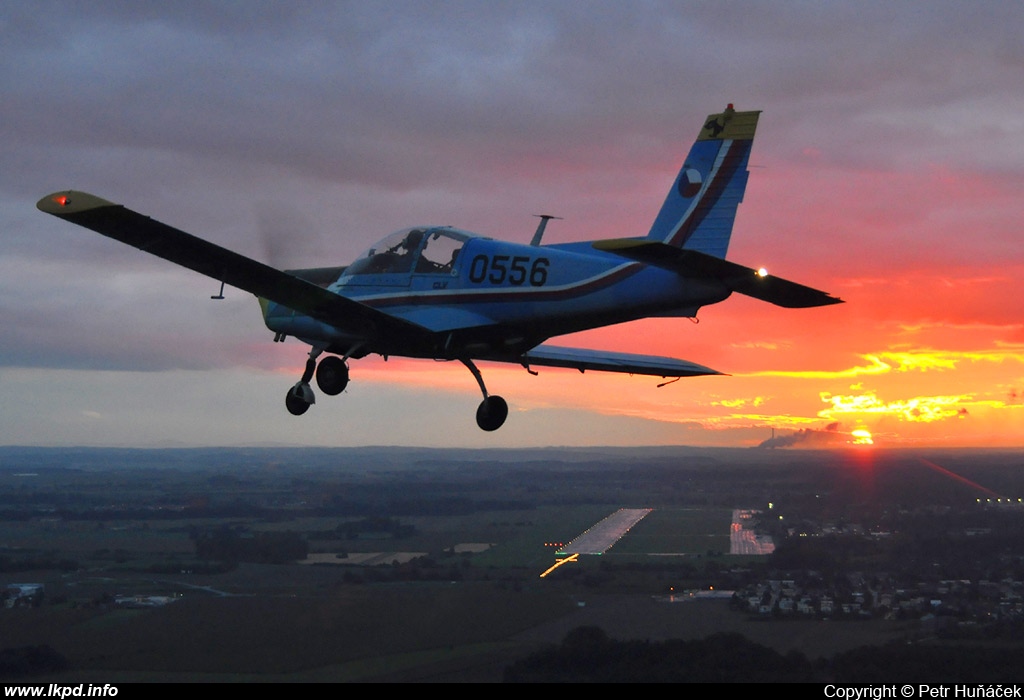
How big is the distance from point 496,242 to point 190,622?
22.4m

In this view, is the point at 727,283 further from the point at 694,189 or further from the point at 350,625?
the point at 350,625

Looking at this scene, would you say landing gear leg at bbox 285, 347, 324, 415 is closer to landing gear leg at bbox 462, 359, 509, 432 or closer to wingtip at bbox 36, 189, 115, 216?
landing gear leg at bbox 462, 359, 509, 432

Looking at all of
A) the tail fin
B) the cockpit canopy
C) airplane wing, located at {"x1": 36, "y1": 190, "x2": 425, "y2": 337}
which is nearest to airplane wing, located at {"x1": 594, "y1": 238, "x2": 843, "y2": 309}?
the tail fin

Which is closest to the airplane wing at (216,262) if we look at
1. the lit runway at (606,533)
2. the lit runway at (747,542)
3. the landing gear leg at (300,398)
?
the landing gear leg at (300,398)

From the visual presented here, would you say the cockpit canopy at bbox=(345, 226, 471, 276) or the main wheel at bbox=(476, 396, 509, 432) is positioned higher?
the cockpit canopy at bbox=(345, 226, 471, 276)

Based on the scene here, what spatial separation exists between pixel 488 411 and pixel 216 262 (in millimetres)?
6160

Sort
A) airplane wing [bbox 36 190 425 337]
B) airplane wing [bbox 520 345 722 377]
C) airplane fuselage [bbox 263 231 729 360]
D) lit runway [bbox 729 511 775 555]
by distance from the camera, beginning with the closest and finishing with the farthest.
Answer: airplane wing [bbox 36 190 425 337] < airplane fuselage [bbox 263 231 729 360] < airplane wing [bbox 520 345 722 377] < lit runway [bbox 729 511 775 555]

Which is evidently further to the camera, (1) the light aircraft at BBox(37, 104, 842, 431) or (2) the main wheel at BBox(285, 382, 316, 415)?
(2) the main wheel at BBox(285, 382, 316, 415)

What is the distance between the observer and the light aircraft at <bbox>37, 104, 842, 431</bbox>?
16.9 m

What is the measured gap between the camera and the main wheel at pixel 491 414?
2100 centimetres

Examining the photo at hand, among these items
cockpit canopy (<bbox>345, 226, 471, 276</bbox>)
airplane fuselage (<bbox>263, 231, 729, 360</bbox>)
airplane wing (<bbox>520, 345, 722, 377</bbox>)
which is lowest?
airplane wing (<bbox>520, 345, 722, 377</bbox>)

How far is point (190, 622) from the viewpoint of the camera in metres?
35.4

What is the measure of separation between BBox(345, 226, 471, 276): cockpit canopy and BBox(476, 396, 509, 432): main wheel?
3175mm
